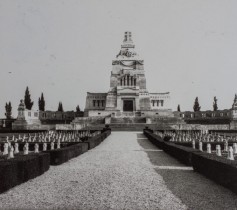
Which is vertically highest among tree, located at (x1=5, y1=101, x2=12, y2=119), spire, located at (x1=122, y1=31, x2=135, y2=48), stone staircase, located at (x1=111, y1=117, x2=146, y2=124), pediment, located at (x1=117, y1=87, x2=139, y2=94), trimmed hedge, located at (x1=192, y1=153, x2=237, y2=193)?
spire, located at (x1=122, y1=31, x2=135, y2=48)

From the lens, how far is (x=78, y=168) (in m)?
18.1

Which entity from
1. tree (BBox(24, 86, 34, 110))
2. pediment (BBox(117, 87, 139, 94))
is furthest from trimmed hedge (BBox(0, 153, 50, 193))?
tree (BBox(24, 86, 34, 110))

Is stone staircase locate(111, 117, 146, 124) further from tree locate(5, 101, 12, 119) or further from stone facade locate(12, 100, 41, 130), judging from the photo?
tree locate(5, 101, 12, 119)

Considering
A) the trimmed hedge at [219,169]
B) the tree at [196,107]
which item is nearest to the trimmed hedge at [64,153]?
the trimmed hedge at [219,169]

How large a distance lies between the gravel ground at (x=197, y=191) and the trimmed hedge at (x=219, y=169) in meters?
0.20

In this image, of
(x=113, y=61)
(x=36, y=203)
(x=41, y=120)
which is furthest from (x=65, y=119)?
(x=36, y=203)

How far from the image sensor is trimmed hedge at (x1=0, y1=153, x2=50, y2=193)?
11867 mm

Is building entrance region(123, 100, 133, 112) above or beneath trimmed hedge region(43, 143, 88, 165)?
above

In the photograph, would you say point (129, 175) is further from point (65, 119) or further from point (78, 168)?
point (65, 119)

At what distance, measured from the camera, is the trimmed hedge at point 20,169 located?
11.9m

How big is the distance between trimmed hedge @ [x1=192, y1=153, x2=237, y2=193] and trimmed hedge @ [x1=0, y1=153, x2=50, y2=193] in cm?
639

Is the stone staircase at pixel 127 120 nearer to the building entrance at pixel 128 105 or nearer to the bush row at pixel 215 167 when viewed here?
the building entrance at pixel 128 105

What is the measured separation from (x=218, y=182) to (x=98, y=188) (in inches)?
162

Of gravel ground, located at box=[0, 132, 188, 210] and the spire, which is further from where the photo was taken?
the spire
